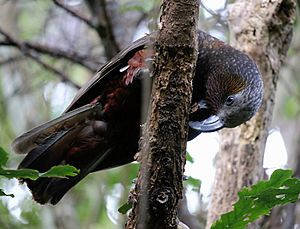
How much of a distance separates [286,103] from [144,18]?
5.36 feet

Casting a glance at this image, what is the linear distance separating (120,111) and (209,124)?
1.75ft

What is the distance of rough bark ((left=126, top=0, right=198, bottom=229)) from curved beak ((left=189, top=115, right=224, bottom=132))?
1186mm

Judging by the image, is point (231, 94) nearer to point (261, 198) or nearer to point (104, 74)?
point (104, 74)

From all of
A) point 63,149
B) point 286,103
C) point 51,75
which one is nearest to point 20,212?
point 51,75

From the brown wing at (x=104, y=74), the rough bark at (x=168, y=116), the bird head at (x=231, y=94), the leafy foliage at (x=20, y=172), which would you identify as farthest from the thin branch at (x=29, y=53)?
the leafy foliage at (x=20, y=172)

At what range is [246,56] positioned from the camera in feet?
12.1

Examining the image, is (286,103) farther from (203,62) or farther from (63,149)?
(63,149)

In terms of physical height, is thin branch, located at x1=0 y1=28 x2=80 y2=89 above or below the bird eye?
above

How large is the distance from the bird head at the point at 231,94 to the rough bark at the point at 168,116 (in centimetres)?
125

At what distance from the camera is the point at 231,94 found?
12.0 feet

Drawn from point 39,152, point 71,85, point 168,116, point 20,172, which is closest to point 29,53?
point 71,85

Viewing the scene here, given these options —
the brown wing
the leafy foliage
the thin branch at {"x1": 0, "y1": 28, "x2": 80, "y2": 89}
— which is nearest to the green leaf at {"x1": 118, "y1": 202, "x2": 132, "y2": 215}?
the leafy foliage

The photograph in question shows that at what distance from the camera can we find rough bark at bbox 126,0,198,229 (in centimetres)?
213

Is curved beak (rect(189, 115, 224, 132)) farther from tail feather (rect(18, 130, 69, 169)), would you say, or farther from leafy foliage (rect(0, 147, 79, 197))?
leafy foliage (rect(0, 147, 79, 197))
